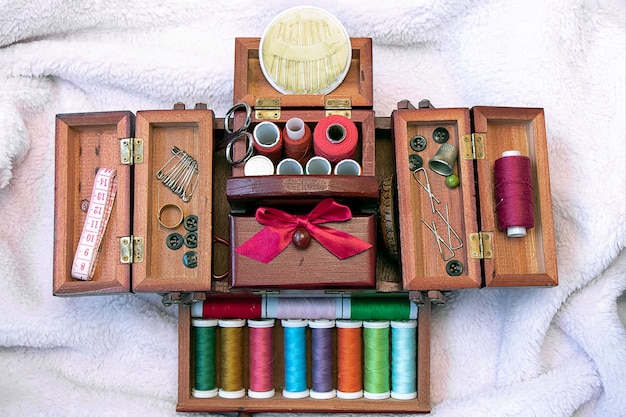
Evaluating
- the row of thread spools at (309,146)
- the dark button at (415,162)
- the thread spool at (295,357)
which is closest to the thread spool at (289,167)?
the row of thread spools at (309,146)

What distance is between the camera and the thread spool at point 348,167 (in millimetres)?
1321

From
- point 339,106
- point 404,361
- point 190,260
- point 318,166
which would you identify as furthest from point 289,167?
point 404,361

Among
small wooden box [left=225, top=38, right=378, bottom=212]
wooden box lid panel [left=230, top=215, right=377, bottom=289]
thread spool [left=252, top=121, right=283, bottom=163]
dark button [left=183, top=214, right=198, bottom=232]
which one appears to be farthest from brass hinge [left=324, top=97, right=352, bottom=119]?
dark button [left=183, top=214, right=198, bottom=232]

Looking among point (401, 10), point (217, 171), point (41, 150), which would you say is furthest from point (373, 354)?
point (41, 150)

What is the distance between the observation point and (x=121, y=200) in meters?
1.36

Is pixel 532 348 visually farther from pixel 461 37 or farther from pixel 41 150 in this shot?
pixel 41 150

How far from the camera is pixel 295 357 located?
1.45 m

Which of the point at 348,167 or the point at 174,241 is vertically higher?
the point at 348,167

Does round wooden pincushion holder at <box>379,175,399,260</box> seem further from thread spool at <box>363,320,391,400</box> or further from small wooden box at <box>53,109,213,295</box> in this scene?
small wooden box at <box>53,109,213,295</box>

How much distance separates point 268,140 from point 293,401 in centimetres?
53

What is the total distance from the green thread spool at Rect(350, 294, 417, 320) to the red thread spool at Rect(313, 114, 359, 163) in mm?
317

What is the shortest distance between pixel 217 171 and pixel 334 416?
0.57 m

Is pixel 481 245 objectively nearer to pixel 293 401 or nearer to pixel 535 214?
pixel 535 214

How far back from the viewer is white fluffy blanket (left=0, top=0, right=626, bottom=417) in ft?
4.91
